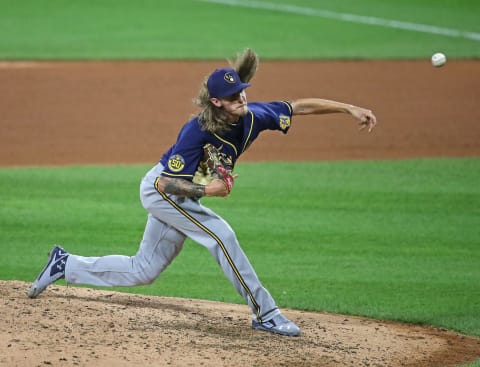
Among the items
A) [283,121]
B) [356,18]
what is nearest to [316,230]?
[283,121]

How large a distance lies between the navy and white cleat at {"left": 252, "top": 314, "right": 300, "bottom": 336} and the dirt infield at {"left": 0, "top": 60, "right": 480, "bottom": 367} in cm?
9

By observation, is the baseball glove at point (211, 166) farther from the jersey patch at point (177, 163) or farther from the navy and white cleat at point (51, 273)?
the navy and white cleat at point (51, 273)

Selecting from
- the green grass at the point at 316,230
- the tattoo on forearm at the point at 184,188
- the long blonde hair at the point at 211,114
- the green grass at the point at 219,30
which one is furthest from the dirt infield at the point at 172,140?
the long blonde hair at the point at 211,114

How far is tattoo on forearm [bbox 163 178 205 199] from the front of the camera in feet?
21.4

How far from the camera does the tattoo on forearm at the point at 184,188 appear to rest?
6523 millimetres

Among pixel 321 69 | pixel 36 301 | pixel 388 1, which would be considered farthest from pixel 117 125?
pixel 388 1

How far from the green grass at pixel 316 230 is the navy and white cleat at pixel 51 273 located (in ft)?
3.72

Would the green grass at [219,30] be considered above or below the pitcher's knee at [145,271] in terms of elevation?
above

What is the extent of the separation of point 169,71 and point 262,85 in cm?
203

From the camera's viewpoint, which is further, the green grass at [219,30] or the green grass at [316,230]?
the green grass at [219,30]

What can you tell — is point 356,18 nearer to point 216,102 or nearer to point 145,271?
point 145,271

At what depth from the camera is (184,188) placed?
21.5 feet

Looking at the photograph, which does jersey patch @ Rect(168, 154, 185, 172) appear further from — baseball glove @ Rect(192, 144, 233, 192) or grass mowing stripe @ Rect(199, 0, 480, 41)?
grass mowing stripe @ Rect(199, 0, 480, 41)

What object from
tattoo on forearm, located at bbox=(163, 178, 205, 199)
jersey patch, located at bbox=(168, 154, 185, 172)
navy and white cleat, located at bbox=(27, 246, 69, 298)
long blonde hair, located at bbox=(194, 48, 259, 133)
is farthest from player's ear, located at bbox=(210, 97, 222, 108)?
navy and white cleat, located at bbox=(27, 246, 69, 298)
